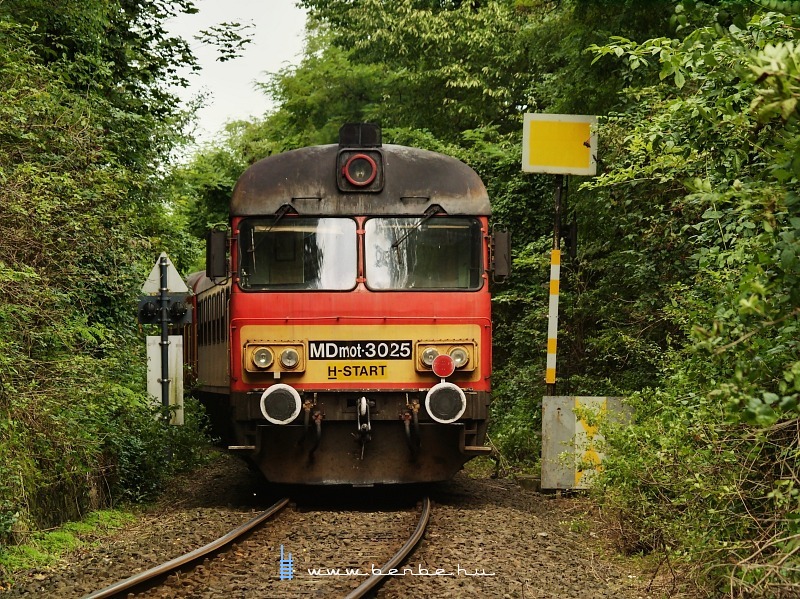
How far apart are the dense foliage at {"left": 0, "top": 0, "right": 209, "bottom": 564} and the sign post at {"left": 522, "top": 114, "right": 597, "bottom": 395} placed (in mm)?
4388

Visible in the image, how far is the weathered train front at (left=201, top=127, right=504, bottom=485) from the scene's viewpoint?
1162 centimetres

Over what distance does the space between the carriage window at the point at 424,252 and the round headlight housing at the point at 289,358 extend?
1.08 m

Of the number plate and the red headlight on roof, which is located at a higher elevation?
the red headlight on roof

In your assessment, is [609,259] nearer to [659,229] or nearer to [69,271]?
[659,229]

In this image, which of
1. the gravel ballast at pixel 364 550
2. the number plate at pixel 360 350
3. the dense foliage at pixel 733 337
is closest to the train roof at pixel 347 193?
the number plate at pixel 360 350

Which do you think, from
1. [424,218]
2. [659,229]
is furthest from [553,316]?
[424,218]

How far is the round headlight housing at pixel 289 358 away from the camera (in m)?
11.6

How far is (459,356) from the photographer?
11750 mm

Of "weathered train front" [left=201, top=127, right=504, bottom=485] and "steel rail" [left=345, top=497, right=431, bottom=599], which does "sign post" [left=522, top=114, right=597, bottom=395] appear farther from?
"steel rail" [left=345, top=497, right=431, bottom=599]

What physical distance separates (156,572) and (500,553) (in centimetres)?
276

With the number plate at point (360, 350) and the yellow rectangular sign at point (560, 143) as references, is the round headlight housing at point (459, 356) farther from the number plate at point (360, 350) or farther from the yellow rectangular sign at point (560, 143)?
the yellow rectangular sign at point (560, 143)

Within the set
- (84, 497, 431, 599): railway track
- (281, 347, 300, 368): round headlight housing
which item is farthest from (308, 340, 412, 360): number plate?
(84, 497, 431, 599): railway track

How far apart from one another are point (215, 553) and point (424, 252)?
13.5ft

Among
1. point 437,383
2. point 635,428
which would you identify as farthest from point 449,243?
point 635,428
